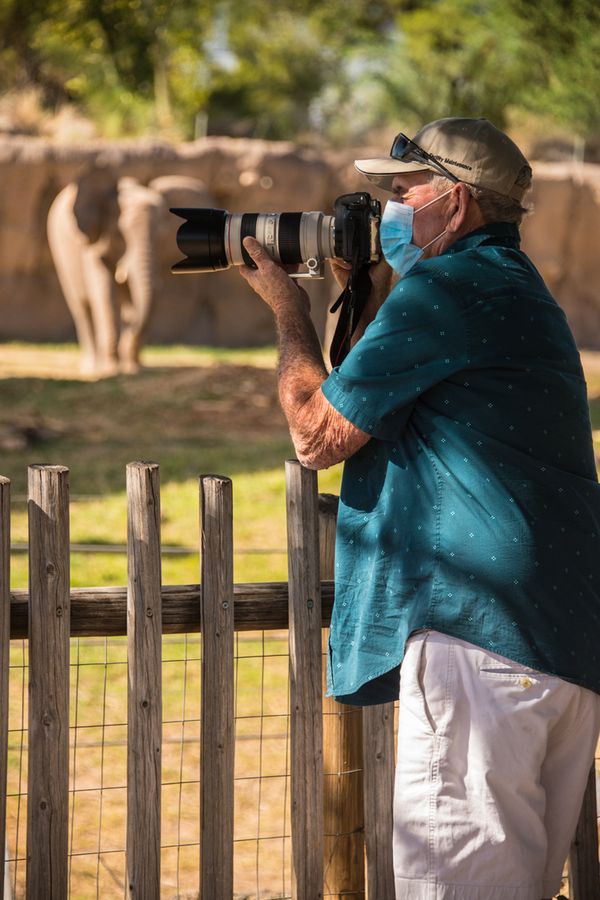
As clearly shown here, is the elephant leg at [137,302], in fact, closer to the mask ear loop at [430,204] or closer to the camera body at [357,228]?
the camera body at [357,228]

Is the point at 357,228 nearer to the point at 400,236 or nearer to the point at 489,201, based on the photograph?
the point at 400,236

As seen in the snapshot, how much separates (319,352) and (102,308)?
12625 millimetres

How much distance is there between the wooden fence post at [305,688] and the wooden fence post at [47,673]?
487mm

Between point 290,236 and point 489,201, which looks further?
point 290,236

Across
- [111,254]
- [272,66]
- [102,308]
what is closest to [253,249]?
[102,308]

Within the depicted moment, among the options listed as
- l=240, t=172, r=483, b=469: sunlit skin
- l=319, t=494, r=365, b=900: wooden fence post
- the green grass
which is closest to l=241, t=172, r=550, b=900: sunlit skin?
l=240, t=172, r=483, b=469: sunlit skin

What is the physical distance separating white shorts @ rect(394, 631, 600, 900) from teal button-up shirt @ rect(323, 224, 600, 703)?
0.05 meters

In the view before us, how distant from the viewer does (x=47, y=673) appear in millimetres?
2451

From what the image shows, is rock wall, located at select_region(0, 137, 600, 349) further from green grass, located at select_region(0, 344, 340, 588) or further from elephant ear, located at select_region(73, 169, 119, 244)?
green grass, located at select_region(0, 344, 340, 588)

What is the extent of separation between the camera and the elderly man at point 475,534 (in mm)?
2047

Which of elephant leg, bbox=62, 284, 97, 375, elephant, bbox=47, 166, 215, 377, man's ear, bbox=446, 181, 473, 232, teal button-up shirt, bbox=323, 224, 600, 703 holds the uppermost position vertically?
man's ear, bbox=446, 181, 473, 232

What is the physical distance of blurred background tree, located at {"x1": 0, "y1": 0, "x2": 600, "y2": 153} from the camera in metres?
24.2

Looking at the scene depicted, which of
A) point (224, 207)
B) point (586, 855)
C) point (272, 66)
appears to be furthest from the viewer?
point (272, 66)

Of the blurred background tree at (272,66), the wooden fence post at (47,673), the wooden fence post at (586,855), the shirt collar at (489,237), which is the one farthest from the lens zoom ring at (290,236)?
the blurred background tree at (272,66)
